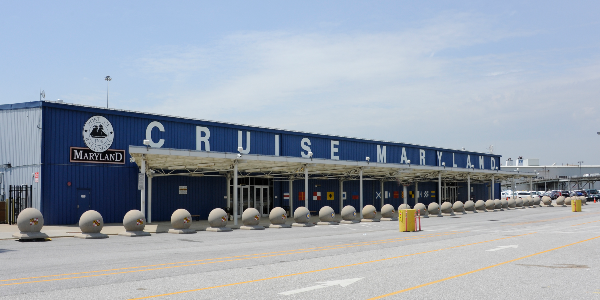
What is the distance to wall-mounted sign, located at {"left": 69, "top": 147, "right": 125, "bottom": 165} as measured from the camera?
100 ft

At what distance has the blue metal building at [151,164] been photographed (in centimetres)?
2967

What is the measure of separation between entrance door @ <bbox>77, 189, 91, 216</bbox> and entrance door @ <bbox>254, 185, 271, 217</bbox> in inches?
561

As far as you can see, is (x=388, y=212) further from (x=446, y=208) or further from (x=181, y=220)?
(x=181, y=220)

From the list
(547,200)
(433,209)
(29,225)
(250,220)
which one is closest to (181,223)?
(250,220)

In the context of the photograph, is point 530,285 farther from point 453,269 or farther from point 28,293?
point 28,293

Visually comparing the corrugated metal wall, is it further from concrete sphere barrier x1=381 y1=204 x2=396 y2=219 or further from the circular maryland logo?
concrete sphere barrier x1=381 y1=204 x2=396 y2=219

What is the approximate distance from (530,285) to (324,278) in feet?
14.2

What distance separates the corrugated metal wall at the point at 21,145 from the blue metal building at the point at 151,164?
61 millimetres

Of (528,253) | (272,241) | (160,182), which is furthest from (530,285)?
(160,182)

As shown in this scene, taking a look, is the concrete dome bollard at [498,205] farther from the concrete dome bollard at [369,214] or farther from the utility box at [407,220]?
the utility box at [407,220]

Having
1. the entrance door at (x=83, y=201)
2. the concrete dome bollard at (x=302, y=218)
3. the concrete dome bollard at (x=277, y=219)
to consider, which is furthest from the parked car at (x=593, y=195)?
the entrance door at (x=83, y=201)

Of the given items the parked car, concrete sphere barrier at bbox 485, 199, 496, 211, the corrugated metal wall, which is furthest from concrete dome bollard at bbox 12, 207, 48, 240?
the parked car

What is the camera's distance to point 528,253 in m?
16.2

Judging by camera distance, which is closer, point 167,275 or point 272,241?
point 167,275
